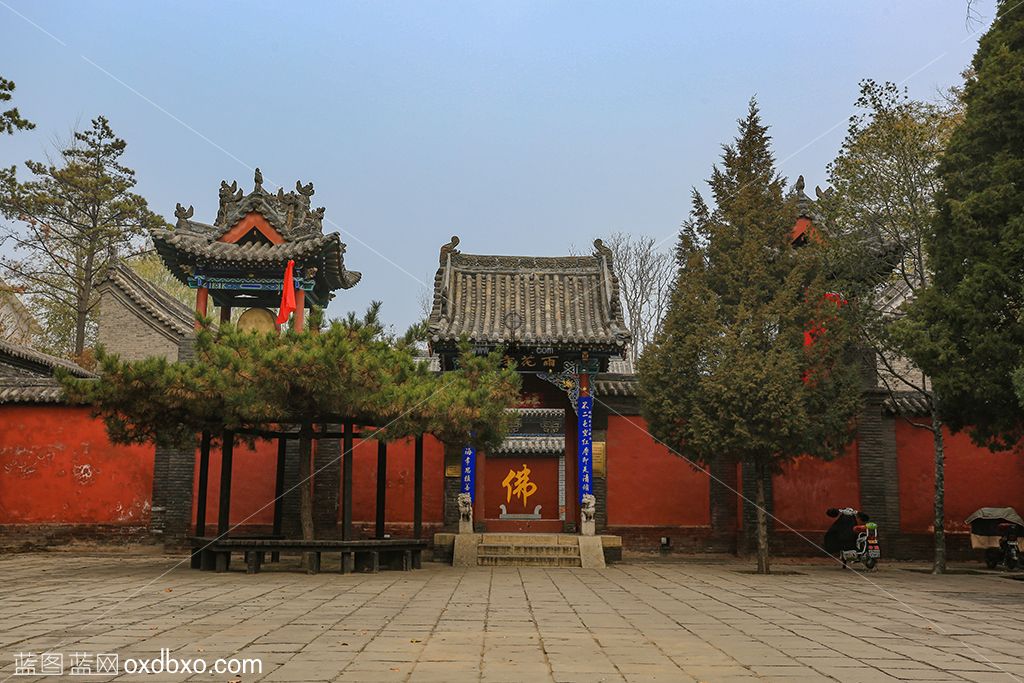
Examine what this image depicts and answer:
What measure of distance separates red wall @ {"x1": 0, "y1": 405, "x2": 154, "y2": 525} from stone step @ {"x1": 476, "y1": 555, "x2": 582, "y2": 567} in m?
5.92

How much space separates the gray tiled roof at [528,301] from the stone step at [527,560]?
3367 mm

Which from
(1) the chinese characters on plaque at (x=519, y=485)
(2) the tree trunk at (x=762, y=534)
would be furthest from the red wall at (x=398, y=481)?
(1) the chinese characters on plaque at (x=519, y=485)

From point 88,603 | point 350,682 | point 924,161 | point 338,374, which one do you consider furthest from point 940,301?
point 88,603

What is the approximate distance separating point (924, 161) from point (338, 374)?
9.22 m

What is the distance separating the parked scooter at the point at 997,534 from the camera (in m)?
13.1

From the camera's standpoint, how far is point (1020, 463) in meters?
14.3

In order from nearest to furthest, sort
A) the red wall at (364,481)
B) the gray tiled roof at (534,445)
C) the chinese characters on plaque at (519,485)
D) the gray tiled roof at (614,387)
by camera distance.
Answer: the red wall at (364,481)
the gray tiled roof at (614,387)
the gray tiled roof at (534,445)
the chinese characters on plaque at (519,485)

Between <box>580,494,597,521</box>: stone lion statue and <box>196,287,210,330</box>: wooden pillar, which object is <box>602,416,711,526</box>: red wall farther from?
<box>196,287,210,330</box>: wooden pillar

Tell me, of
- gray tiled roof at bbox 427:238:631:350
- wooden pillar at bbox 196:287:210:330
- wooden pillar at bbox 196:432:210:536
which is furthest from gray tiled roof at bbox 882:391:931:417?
wooden pillar at bbox 196:287:210:330

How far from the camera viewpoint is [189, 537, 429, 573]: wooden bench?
10953 millimetres

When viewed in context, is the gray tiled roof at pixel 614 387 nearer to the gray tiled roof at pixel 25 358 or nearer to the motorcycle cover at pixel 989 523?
the motorcycle cover at pixel 989 523

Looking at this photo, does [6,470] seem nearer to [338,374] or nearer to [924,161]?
[338,374]

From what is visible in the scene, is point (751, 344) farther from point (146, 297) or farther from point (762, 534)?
point (146, 297)

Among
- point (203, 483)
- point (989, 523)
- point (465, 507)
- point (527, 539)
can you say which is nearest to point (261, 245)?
point (203, 483)
